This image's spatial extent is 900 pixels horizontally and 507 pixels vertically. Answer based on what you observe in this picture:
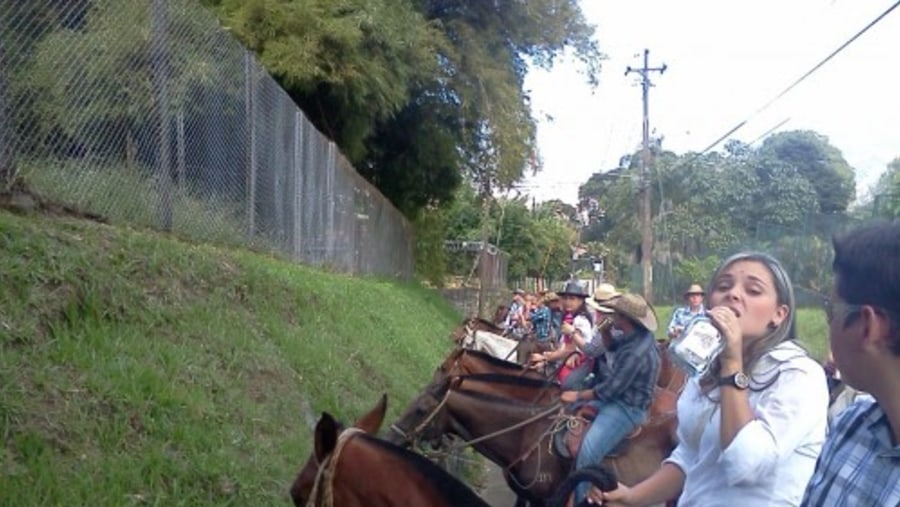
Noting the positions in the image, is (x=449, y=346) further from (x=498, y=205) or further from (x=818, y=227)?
(x=498, y=205)

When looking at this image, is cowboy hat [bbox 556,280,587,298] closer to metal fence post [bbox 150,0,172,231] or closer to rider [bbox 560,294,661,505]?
rider [bbox 560,294,661,505]

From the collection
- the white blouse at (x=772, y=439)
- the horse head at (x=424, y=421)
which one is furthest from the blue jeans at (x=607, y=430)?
the white blouse at (x=772, y=439)

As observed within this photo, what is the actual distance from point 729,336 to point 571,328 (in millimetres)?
10243

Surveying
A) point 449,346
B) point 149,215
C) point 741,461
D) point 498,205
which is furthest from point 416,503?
point 498,205

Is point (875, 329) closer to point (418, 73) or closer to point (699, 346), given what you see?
point (699, 346)

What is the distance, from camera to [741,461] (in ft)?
9.24

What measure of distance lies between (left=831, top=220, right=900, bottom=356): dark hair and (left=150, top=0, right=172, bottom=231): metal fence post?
7649 millimetres

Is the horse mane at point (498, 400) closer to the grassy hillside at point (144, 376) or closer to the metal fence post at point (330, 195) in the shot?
the grassy hillside at point (144, 376)

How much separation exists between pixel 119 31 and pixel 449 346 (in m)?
11.4

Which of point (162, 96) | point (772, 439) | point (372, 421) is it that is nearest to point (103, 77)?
point (162, 96)

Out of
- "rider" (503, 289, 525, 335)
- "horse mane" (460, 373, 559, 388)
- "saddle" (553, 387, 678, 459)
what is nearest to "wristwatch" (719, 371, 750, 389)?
"saddle" (553, 387, 678, 459)

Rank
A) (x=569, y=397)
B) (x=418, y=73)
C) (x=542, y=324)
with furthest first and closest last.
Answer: (x=418, y=73) → (x=542, y=324) → (x=569, y=397)

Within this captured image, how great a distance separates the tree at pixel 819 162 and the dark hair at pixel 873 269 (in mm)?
32736

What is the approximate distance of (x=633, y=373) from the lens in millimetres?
7672
